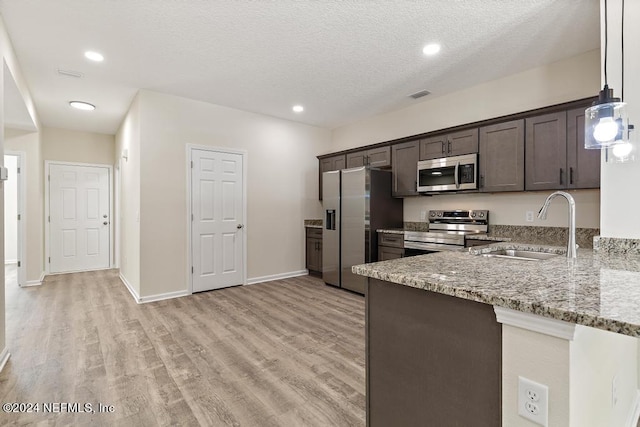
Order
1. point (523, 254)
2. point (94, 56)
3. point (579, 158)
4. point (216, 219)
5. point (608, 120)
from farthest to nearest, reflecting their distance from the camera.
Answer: point (216, 219) < point (94, 56) < point (579, 158) < point (523, 254) < point (608, 120)

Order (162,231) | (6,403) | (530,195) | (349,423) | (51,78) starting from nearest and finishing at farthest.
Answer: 1. (349,423)
2. (6,403)
3. (530,195)
4. (51,78)
5. (162,231)

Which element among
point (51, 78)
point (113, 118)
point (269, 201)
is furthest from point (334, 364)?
point (113, 118)

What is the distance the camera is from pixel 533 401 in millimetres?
892

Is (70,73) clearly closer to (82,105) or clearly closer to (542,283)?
(82,105)

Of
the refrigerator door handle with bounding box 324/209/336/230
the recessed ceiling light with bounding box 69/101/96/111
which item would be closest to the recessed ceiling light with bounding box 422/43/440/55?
the refrigerator door handle with bounding box 324/209/336/230

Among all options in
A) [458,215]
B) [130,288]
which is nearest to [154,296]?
[130,288]

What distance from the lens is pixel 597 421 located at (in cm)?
110

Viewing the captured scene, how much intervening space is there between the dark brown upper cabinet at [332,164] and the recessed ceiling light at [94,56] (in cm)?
337

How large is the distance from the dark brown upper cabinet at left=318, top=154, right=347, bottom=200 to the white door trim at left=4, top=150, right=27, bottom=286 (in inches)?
184

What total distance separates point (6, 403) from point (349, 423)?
6.89 feet

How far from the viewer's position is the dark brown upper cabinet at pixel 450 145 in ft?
11.9

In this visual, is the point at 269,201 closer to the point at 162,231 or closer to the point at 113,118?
the point at 162,231

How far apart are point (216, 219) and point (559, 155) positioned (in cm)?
415

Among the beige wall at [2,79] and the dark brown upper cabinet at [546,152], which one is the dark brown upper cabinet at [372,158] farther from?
the beige wall at [2,79]
